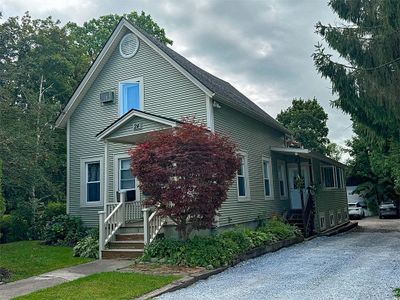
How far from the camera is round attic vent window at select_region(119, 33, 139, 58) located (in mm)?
14594

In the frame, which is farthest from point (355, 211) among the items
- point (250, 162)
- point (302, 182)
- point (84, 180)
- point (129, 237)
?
point (129, 237)

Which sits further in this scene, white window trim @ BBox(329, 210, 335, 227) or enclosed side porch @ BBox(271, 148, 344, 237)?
white window trim @ BBox(329, 210, 335, 227)

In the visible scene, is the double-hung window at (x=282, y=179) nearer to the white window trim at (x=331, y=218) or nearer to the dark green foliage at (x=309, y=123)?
the white window trim at (x=331, y=218)

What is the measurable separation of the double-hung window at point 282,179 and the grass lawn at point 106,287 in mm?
10712

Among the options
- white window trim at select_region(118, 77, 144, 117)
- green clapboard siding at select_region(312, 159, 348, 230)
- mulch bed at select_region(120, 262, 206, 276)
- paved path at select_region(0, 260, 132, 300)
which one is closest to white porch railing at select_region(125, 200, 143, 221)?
paved path at select_region(0, 260, 132, 300)

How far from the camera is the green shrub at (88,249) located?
10989mm

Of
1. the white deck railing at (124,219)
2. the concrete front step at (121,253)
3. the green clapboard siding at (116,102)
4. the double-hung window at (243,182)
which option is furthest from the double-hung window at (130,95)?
the concrete front step at (121,253)

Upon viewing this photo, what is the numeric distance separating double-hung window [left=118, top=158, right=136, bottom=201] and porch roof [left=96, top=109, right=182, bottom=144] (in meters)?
1.80

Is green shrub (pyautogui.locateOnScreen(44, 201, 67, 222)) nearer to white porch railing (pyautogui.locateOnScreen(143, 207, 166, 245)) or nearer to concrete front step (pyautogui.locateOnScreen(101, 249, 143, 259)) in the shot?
concrete front step (pyautogui.locateOnScreen(101, 249, 143, 259))

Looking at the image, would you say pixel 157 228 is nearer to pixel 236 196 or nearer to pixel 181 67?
pixel 236 196

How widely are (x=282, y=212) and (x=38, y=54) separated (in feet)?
56.6

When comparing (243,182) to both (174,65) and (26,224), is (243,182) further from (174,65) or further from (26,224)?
(26,224)

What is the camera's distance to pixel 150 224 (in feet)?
35.0

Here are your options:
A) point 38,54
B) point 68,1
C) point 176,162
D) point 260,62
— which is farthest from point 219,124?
point 38,54
